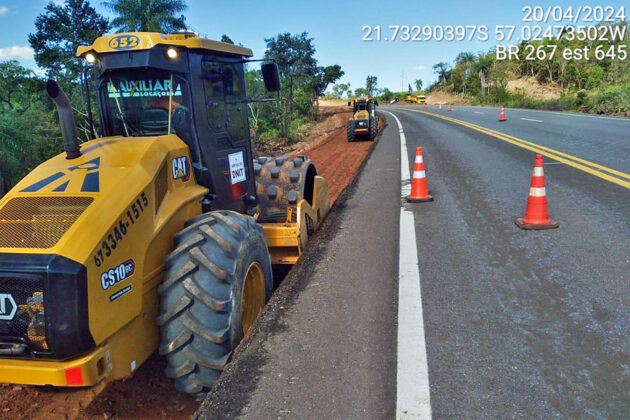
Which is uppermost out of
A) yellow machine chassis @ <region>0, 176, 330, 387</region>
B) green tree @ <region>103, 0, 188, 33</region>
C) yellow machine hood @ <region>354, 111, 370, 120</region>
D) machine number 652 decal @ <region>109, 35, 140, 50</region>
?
green tree @ <region>103, 0, 188, 33</region>

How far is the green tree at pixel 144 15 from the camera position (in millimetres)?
29859

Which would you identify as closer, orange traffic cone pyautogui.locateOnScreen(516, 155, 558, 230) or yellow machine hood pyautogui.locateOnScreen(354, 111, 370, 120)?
orange traffic cone pyautogui.locateOnScreen(516, 155, 558, 230)

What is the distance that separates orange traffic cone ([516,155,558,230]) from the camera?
569 cm

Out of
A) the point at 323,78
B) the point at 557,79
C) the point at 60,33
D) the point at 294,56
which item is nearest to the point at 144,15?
the point at 60,33

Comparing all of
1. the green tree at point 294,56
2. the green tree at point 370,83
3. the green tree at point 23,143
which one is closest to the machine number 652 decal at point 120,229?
the green tree at point 23,143

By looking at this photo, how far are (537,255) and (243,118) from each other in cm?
339

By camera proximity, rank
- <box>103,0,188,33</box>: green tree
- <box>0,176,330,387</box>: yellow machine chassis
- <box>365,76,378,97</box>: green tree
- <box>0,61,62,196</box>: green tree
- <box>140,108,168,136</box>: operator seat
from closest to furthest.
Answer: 1. <box>0,176,330,387</box>: yellow machine chassis
2. <box>140,108,168,136</box>: operator seat
3. <box>0,61,62,196</box>: green tree
4. <box>103,0,188,33</box>: green tree
5. <box>365,76,378,97</box>: green tree

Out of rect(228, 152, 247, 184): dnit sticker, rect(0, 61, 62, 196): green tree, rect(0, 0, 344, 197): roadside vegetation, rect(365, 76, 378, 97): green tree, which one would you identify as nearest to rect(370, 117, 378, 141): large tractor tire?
rect(0, 0, 344, 197): roadside vegetation

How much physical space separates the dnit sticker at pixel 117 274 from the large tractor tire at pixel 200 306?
279 millimetres

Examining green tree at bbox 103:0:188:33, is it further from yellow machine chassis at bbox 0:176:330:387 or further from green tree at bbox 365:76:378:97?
green tree at bbox 365:76:378:97

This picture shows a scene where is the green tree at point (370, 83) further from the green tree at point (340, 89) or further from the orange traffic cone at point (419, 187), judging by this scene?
the orange traffic cone at point (419, 187)

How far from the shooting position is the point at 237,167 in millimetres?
4723

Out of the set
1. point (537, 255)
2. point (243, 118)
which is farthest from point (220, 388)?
point (537, 255)

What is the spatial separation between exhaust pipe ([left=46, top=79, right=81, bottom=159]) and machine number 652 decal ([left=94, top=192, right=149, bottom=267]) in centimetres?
70
